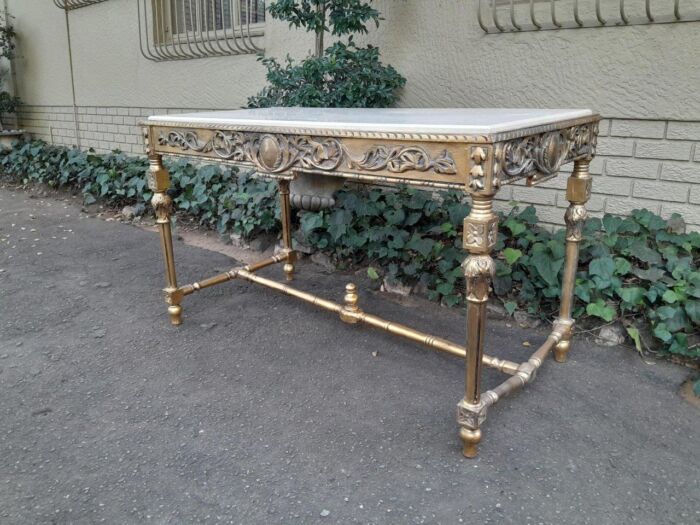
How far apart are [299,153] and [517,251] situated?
1.31 metres

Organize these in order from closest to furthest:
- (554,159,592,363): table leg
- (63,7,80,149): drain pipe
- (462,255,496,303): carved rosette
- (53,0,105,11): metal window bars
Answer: (462,255,496,303): carved rosette, (554,159,592,363): table leg, (53,0,105,11): metal window bars, (63,7,80,149): drain pipe

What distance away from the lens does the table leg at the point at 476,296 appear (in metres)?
1.62

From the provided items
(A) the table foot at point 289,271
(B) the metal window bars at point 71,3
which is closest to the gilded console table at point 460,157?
(A) the table foot at point 289,271

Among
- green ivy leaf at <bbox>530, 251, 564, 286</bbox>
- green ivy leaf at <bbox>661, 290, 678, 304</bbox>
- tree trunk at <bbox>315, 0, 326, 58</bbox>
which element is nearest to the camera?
green ivy leaf at <bbox>661, 290, 678, 304</bbox>

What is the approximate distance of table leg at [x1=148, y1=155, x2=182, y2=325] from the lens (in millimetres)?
2693

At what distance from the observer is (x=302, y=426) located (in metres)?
2.05

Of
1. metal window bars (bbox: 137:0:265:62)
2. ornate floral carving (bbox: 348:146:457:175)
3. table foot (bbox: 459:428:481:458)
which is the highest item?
metal window bars (bbox: 137:0:265:62)

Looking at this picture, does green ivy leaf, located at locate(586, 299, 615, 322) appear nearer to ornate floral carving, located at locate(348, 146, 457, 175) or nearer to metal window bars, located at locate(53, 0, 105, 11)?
ornate floral carving, located at locate(348, 146, 457, 175)

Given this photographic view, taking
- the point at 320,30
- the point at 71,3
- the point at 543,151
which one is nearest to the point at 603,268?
the point at 543,151

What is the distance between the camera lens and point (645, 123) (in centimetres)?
297

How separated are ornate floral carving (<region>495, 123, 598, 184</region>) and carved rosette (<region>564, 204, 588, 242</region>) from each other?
228 millimetres

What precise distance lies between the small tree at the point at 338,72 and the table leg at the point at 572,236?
1588 millimetres

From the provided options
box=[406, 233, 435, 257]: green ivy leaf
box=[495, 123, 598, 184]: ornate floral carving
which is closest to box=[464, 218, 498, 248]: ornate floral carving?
box=[495, 123, 598, 184]: ornate floral carving

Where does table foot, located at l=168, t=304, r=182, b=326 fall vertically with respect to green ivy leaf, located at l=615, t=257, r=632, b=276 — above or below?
below
